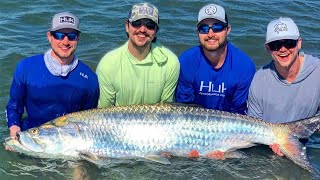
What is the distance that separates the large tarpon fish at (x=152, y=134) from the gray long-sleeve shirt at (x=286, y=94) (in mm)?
438

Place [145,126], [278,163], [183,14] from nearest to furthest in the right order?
1. [145,126]
2. [278,163]
3. [183,14]

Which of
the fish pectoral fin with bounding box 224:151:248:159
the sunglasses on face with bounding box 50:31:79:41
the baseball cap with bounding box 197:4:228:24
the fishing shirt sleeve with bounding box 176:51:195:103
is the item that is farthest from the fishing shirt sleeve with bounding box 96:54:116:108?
the fish pectoral fin with bounding box 224:151:248:159

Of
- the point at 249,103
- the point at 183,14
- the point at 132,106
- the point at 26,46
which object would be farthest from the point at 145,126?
the point at 183,14

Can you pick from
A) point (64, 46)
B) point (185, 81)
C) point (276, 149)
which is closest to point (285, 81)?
A: point (276, 149)

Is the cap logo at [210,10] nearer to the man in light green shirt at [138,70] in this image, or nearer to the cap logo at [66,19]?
the man in light green shirt at [138,70]

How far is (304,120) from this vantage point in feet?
21.8

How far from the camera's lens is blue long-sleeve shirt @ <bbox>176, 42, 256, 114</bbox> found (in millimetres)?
7473

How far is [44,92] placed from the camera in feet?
22.7

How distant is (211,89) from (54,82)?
235 centimetres

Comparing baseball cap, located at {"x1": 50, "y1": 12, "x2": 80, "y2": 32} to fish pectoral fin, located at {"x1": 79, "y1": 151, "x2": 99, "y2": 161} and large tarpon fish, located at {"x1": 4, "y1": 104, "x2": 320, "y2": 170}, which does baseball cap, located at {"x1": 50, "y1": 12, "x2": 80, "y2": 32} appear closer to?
large tarpon fish, located at {"x1": 4, "y1": 104, "x2": 320, "y2": 170}

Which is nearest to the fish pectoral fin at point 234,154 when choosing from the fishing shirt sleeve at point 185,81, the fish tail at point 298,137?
the fish tail at point 298,137

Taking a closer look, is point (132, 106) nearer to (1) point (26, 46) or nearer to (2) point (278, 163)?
(2) point (278, 163)

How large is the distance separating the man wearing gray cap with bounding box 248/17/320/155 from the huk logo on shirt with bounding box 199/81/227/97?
1.58ft

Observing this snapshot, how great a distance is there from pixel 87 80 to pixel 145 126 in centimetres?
110
